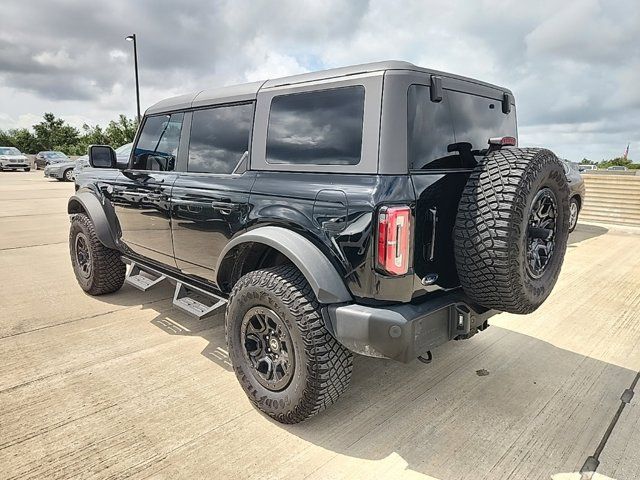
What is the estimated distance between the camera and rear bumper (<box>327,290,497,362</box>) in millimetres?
2133

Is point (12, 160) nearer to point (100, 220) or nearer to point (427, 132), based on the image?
point (100, 220)

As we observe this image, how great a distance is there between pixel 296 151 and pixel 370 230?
30.3 inches

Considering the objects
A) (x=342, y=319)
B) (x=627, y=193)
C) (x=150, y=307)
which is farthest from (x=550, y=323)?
(x=627, y=193)

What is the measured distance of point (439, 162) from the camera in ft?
7.98

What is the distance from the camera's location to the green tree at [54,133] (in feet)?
137

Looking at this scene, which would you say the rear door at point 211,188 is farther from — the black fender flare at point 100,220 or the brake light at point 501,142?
the brake light at point 501,142

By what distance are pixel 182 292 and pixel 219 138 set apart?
4.15 feet

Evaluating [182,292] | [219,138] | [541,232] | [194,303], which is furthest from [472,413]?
[219,138]

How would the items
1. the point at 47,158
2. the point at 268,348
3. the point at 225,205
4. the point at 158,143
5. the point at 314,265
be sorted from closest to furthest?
1. the point at 314,265
2. the point at 268,348
3. the point at 225,205
4. the point at 158,143
5. the point at 47,158

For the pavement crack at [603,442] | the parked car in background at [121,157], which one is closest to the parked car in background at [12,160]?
the parked car in background at [121,157]

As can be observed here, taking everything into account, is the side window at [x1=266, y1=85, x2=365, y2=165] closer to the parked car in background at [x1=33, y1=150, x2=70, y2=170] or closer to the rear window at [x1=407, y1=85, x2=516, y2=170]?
the rear window at [x1=407, y1=85, x2=516, y2=170]

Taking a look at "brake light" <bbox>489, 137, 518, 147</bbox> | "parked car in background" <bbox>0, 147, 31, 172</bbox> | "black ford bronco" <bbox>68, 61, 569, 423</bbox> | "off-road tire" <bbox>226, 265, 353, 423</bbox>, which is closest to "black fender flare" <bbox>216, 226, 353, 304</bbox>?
"black ford bronco" <bbox>68, 61, 569, 423</bbox>

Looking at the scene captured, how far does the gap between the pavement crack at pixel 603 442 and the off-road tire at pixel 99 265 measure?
13.6 feet

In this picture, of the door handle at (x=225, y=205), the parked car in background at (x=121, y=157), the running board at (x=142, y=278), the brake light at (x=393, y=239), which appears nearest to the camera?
the brake light at (x=393, y=239)
